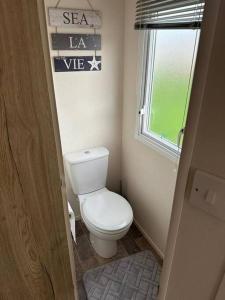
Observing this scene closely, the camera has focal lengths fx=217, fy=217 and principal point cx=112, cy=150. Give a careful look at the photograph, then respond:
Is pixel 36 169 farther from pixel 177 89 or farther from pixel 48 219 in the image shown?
pixel 177 89

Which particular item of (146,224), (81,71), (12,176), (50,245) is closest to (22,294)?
(50,245)

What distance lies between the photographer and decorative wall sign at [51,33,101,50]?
157 cm

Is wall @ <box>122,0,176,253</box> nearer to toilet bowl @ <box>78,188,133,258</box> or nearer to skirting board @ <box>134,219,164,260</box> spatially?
skirting board @ <box>134,219,164,260</box>

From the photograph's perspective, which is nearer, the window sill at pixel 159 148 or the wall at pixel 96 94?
the window sill at pixel 159 148

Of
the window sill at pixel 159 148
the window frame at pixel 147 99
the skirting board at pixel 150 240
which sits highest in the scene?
the window frame at pixel 147 99

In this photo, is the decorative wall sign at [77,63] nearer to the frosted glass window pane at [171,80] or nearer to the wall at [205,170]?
the frosted glass window pane at [171,80]

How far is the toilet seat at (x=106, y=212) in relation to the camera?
1.59 metres

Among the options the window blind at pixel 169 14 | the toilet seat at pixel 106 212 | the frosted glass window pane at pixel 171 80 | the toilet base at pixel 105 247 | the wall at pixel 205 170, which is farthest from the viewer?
the toilet base at pixel 105 247

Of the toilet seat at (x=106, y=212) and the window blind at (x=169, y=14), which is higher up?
the window blind at (x=169, y=14)

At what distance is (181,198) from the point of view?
0.61m

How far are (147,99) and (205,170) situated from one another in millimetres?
1298

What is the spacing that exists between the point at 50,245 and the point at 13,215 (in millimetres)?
208

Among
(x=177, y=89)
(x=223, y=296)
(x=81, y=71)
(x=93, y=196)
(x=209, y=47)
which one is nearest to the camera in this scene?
(x=209, y=47)

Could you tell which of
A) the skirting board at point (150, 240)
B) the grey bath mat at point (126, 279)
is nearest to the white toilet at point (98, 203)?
the grey bath mat at point (126, 279)
